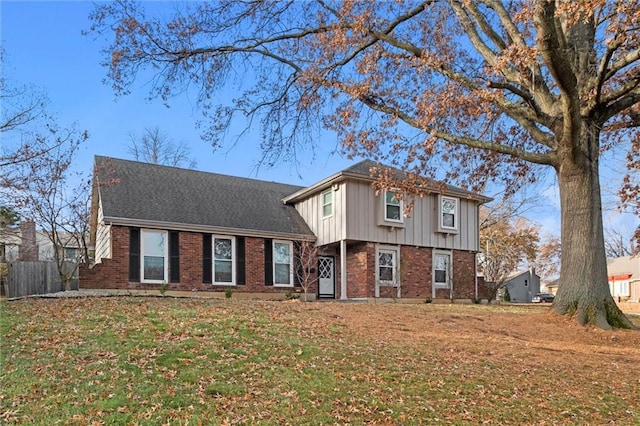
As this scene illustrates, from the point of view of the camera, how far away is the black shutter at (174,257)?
54.2 ft

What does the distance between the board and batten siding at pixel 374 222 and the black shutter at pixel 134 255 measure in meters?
6.52

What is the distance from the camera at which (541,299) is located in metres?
51.7

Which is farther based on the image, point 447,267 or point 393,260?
point 447,267

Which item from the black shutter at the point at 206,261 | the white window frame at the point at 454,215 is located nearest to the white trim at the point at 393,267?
the white window frame at the point at 454,215

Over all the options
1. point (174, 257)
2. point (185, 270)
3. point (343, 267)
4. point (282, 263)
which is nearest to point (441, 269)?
point (343, 267)

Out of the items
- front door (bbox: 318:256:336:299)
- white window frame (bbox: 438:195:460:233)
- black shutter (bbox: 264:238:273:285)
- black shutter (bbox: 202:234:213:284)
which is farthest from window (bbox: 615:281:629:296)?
black shutter (bbox: 202:234:213:284)

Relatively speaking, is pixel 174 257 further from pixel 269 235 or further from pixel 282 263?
pixel 282 263

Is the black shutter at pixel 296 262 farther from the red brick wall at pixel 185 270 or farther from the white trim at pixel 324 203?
the white trim at pixel 324 203

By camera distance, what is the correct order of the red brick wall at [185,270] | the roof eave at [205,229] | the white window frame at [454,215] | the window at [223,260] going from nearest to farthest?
the red brick wall at [185,270], the roof eave at [205,229], the window at [223,260], the white window frame at [454,215]

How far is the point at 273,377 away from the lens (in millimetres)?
5559

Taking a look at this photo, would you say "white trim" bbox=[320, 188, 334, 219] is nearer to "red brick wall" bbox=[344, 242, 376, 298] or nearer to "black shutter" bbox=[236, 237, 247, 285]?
"red brick wall" bbox=[344, 242, 376, 298]

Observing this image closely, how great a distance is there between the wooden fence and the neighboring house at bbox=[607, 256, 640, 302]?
42.5m

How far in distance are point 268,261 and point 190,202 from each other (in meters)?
3.53

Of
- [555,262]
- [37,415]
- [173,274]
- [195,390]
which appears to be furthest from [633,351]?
[555,262]
